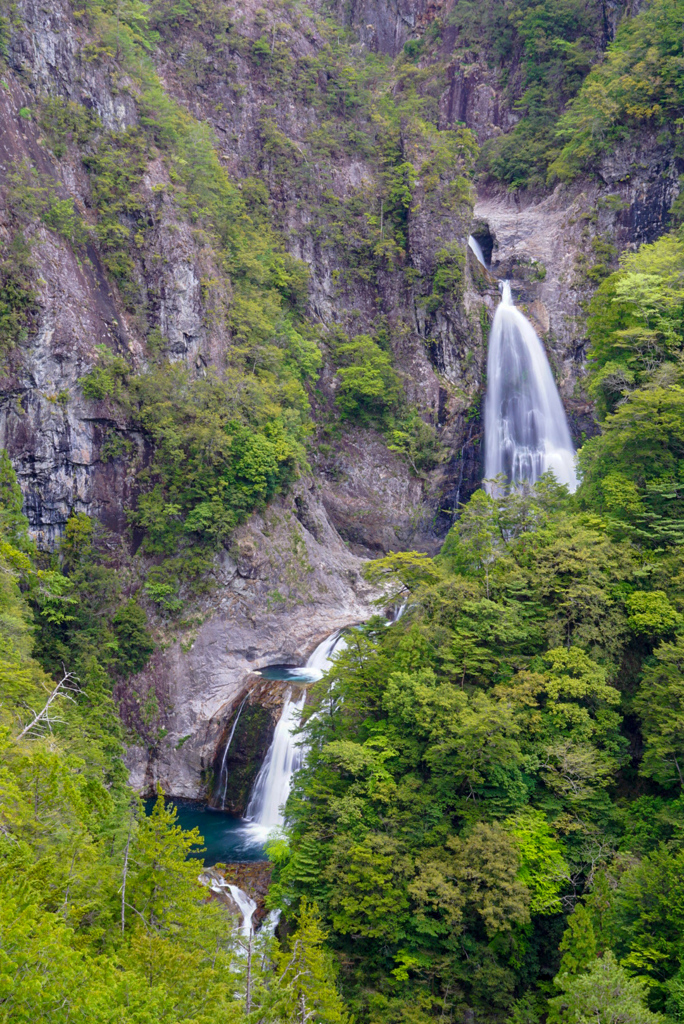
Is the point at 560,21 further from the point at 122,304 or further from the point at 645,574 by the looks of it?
the point at 645,574

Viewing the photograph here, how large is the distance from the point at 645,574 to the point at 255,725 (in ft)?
46.4

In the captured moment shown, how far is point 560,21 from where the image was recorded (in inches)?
2005

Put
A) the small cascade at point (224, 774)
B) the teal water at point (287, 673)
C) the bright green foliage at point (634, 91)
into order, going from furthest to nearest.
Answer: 1. the bright green foliage at point (634, 91)
2. the teal water at point (287, 673)
3. the small cascade at point (224, 774)

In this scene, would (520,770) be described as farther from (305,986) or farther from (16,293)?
(16,293)

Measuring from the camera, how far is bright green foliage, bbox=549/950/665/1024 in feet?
38.4

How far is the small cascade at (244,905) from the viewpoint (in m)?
18.7

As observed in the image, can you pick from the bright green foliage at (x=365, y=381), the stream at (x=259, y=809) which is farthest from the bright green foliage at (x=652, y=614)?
the bright green foliage at (x=365, y=381)

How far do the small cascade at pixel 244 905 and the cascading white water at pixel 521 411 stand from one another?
2301 centimetres

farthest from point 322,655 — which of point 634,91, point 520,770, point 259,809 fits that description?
point 634,91

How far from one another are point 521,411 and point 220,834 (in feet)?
84.1

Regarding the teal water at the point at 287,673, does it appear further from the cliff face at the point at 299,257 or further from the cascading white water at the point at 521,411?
the cascading white water at the point at 521,411

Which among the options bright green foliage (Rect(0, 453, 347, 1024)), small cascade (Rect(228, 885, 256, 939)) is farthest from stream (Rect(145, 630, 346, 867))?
bright green foliage (Rect(0, 453, 347, 1024))

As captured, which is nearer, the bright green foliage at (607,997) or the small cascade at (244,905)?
the bright green foliage at (607,997)

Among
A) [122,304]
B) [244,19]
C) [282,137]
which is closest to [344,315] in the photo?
[282,137]
